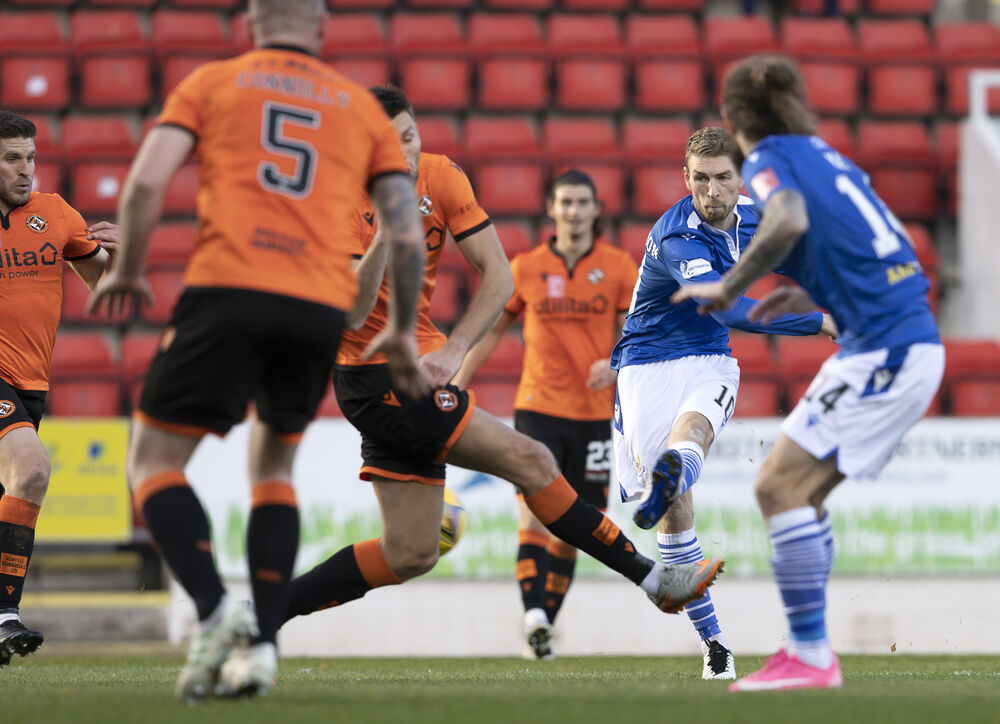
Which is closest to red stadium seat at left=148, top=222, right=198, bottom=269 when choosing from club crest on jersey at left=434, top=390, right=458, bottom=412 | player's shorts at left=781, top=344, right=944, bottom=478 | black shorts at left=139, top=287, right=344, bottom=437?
club crest on jersey at left=434, top=390, right=458, bottom=412

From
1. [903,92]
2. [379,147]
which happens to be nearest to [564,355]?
[379,147]

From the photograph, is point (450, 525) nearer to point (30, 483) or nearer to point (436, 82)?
point (30, 483)

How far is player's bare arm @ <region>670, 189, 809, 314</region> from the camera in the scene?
3686 mm

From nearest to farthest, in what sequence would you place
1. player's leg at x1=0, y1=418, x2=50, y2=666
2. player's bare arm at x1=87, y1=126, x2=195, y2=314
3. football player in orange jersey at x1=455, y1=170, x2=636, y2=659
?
1. player's bare arm at x1=87, y1=126, x2=195, y2=314
2. player's leg at x1=0, y1=418, x2=50, y2=666
3. football player in orange jersey at x1=455, y1=170, x2=636, y2=659

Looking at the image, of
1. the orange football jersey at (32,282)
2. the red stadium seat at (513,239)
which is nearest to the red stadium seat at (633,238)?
the red stadium seat at (513,239)

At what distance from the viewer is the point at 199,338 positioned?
3.42m

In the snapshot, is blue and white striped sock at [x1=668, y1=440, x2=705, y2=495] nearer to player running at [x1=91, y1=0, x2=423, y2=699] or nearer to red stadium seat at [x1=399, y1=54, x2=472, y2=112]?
player running at [x1=91, y1=0, x2=423, y2=699]

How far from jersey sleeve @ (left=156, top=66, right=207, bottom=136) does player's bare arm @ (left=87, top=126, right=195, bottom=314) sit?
20 millimetres

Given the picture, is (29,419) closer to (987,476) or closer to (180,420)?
(180,420)

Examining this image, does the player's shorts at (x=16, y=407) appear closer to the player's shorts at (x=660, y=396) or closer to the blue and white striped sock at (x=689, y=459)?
the player's shorts at (x=660, y=396)

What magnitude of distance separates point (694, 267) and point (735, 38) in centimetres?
926

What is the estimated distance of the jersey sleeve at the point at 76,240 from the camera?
621 cm

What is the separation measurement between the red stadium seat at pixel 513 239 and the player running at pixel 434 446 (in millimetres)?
6077

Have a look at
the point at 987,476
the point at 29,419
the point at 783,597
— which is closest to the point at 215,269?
the point at 783,597
